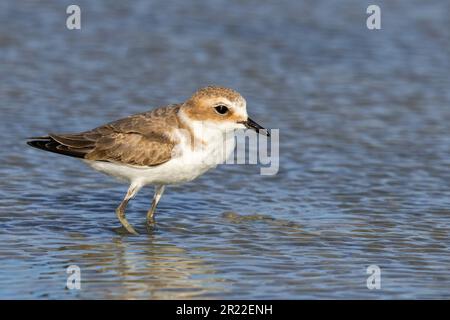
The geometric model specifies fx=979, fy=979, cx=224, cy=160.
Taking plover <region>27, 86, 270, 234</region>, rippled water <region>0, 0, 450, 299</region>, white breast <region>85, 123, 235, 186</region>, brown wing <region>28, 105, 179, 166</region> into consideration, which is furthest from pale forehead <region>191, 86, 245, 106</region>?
rippled water <region>0, 0, 450, 299</region>

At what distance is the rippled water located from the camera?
31.4ft

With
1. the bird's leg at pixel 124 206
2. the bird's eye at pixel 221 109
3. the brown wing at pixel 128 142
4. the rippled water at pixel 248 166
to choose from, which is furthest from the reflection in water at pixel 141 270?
the bird's eye at pixel 221 109

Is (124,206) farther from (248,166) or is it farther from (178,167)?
(248,166)

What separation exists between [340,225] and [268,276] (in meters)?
2.11

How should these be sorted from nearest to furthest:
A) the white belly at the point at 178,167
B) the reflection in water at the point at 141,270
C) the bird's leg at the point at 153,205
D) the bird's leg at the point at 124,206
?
the reflection in water at the point at 141,270
the white belly at the point at 178,167
the bird's leg at the point at 124,206
the bird's leg at the point at 153,205

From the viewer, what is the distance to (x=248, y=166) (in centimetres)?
1373

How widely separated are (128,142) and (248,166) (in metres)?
2.94

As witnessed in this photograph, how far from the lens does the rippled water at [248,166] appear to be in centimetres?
956

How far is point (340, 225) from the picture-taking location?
1126 centimetres

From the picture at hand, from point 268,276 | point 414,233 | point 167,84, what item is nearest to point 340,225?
point 414,233

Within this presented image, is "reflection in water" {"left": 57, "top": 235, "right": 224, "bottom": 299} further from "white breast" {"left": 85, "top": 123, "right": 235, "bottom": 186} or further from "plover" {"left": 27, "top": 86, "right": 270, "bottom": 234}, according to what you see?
"white breast" {"left": 85, "top": 123, "right": 235, "bottom": 186}

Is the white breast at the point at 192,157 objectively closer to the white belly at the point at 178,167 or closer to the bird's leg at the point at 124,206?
the white belly at the point at 178,167

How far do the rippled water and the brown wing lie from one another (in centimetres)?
80
